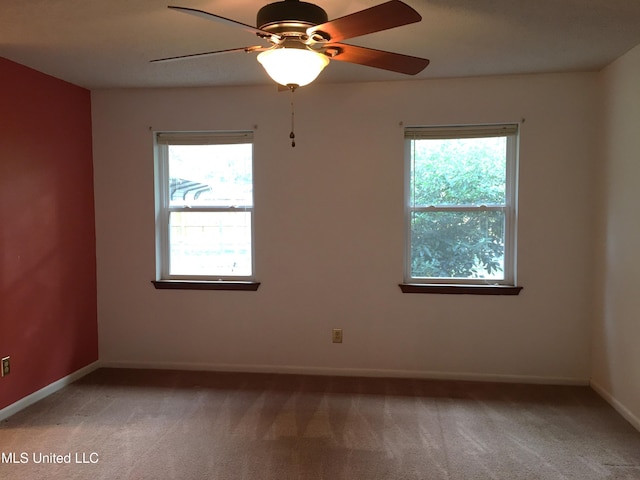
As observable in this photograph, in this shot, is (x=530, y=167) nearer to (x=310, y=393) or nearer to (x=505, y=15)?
(x=505, y=15)

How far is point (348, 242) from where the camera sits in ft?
12.1

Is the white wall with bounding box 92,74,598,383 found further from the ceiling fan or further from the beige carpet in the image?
the ceiling fan

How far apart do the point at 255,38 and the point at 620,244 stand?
259cm

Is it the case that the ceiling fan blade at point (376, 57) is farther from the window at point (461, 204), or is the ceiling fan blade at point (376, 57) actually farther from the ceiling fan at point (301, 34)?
the window at point (461, 204)

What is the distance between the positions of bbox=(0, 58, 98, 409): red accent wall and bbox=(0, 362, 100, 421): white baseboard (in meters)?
0.03

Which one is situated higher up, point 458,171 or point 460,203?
point 458,171

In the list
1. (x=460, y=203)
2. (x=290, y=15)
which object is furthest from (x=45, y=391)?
(x=460, y=203)

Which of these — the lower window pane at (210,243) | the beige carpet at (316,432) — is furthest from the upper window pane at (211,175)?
the beige carpet at (316,432)

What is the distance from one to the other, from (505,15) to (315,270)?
215 cm

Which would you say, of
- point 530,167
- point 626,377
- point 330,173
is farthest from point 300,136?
point 626,377

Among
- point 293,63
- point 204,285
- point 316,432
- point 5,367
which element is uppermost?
point 293,63

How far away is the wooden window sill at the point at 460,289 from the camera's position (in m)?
3.54

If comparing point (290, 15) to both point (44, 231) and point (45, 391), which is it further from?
point (45, 391)

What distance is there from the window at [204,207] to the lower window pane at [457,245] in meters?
1.34
